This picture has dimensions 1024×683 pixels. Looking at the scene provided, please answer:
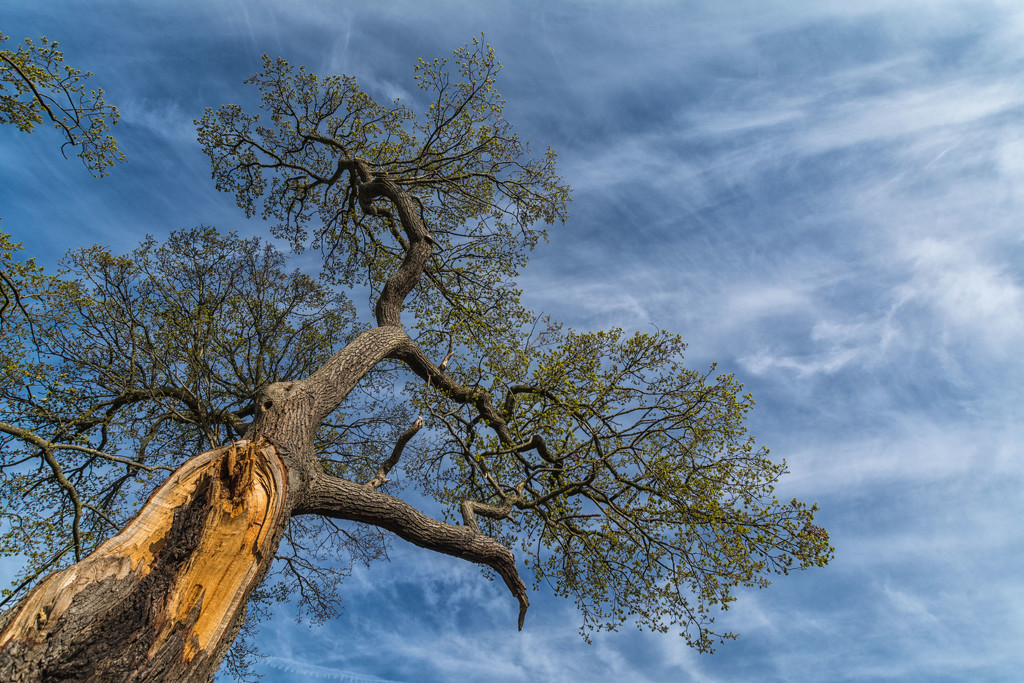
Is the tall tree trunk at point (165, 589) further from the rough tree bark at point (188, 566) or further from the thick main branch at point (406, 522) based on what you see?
the thick main branch at point (406, 522)

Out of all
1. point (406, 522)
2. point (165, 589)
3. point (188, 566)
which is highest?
point (406, 522)

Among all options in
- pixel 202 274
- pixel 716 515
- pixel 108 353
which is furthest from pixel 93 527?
pixel 716 515

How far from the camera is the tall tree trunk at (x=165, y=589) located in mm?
3748

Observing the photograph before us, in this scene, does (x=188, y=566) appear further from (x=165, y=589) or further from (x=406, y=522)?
(x=406, y=522)

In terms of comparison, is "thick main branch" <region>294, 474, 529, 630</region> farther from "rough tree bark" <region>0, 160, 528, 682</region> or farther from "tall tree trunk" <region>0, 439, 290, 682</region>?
"tall tree trunk" <region>0, 439, 290, 682</region>

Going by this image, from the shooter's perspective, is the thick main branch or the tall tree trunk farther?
the thick main branch

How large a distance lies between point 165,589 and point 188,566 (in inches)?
8.4

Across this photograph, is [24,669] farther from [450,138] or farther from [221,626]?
[450,138]

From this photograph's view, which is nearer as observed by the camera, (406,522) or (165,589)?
(165,589)

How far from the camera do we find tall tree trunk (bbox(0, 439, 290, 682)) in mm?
3748

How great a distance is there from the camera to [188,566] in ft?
14.5

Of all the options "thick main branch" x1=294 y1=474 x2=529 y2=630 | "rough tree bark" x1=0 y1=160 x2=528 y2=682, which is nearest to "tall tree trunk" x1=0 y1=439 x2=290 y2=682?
"rough tree bark" x1=0 y1=160 x2=528 y2=682

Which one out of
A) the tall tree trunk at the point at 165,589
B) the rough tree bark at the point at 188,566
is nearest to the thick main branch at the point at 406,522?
the rough tree bark at the point at 188,566

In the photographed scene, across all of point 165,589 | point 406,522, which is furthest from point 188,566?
point 406,522
